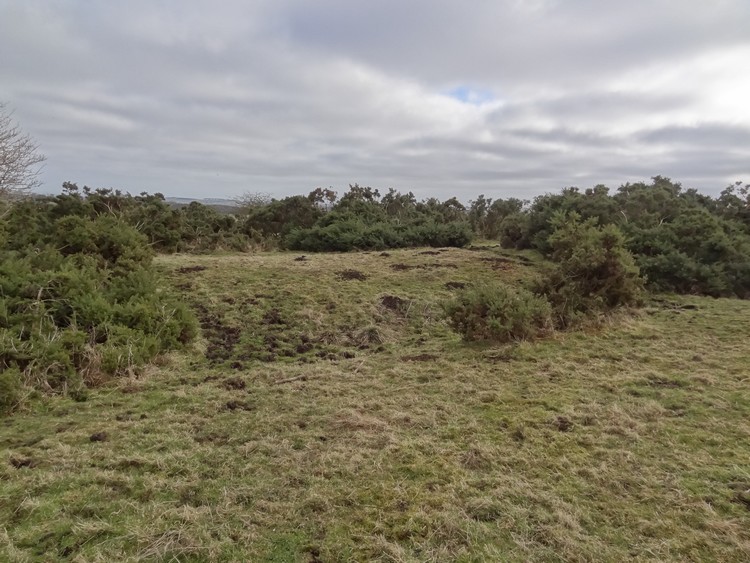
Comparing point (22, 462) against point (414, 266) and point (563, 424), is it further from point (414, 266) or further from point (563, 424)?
point (414, 266)

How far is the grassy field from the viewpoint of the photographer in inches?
97.3

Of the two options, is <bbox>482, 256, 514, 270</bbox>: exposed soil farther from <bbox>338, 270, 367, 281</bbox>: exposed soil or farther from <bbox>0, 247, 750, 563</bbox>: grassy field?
<bbox>0, 247, 750, 563</bbox>: grassy field

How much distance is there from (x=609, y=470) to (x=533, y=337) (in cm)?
364

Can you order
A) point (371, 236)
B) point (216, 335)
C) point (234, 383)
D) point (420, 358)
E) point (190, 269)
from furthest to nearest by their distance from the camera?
point (371, 236) → point (190, 269) → point (216, 335) → point (420, 358) → point (234, 383)

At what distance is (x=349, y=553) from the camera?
2.40 m

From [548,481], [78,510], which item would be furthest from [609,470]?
[78,510]

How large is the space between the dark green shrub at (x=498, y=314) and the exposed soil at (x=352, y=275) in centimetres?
332

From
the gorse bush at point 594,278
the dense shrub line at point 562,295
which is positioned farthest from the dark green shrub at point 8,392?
the gorse bush at point 594,278

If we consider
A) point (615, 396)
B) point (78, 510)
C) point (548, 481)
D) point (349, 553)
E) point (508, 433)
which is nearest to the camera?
point (349, 553)

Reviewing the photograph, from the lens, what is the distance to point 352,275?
33.7 feet

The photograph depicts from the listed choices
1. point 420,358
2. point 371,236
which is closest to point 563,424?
point 420,358

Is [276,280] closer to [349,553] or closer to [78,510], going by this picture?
[78,510]

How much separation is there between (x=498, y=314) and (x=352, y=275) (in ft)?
14.1

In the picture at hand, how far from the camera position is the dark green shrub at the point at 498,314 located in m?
6.61
